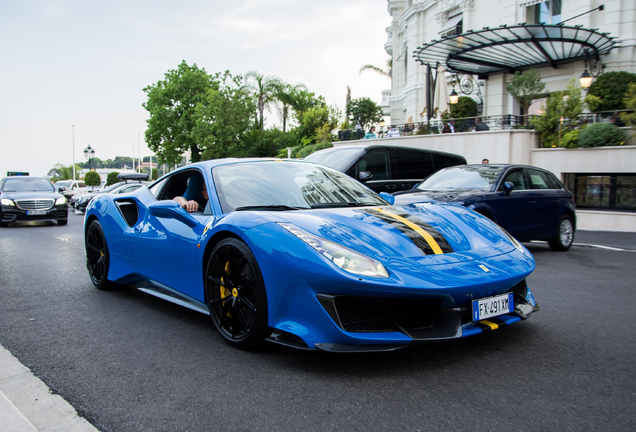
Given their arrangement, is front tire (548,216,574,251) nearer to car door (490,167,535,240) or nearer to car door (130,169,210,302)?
car door (490,167,535,240)

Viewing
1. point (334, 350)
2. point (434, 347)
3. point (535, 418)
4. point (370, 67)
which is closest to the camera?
point (535, 418)

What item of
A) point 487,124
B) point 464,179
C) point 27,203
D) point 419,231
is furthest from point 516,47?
point 419,231

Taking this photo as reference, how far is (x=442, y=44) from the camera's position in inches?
772

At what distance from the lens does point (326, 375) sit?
110 inches

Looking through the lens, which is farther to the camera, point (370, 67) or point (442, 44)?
point (370, 67)

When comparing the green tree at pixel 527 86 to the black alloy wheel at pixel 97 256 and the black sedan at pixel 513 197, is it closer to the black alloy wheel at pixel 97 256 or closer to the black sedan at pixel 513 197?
the black sedan at pixel 513 197

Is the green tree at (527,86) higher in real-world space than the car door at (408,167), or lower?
higher

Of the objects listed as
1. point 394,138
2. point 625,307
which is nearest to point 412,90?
point 394,138

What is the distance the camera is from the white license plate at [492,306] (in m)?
2.85

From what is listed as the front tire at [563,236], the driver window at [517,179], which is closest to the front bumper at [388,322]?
the driver window at [517,179]

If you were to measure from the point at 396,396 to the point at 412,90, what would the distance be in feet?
92.6

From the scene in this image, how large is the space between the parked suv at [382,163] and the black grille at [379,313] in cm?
683

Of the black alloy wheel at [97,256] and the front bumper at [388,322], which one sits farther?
the black alloy wheel at [97,256]

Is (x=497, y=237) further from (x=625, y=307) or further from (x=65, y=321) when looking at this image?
(x=65, y=321)
